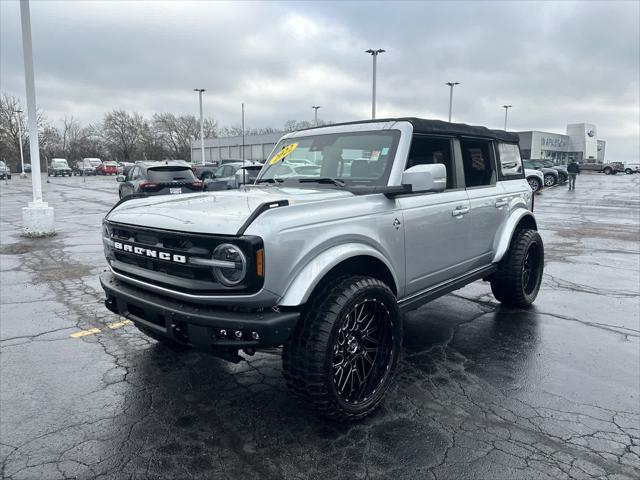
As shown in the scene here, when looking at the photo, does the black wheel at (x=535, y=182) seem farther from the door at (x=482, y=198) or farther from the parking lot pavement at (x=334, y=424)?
the door at (x=482, y=198)

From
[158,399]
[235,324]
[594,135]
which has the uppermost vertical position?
[594,135]

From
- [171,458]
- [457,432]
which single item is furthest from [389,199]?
[171,458]

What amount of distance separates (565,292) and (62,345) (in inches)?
239

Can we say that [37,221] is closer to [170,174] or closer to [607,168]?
[170,174]

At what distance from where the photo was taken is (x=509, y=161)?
5.49m

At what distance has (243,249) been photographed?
8.57 ft

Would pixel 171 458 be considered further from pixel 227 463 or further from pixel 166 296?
pixel 166 296

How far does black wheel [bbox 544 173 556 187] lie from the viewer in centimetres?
3225

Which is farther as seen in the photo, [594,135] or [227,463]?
[594,135]

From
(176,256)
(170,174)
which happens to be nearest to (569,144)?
(170,174)

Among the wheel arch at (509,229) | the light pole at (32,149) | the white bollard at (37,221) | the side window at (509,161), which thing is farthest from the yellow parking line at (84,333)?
the white bollard at (37,221)

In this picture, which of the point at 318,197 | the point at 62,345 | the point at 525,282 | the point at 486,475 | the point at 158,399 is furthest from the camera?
the point at 525,282

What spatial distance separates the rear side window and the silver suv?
10.3 m

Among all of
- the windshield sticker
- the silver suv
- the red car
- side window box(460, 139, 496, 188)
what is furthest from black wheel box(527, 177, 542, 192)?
the red car
